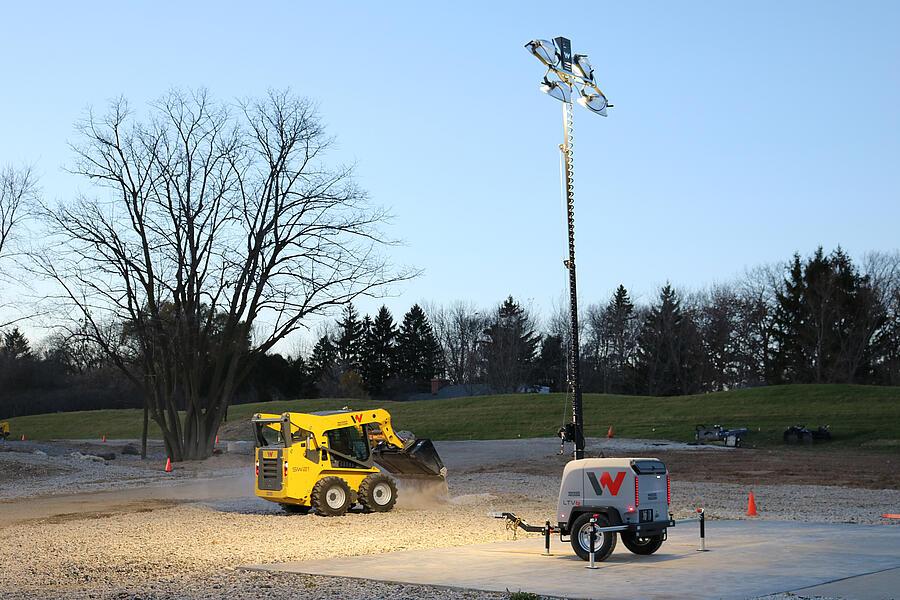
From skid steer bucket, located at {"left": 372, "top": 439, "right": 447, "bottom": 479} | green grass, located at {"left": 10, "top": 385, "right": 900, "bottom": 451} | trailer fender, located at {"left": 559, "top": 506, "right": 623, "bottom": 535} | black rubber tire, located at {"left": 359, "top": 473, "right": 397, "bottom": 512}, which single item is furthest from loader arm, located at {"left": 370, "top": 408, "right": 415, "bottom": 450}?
green grass, located at {"left": 10, "top": 385, "right": 900, "bottom": 451}

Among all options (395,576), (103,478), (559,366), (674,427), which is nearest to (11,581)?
(395,576)

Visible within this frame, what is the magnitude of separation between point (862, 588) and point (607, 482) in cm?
363

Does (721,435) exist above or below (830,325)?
below

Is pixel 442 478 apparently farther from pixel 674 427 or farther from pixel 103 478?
pixel 674 427

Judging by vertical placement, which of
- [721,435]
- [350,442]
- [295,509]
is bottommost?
[295,509]

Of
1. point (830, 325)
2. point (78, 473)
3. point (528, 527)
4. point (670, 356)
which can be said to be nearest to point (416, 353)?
point (670, 356)

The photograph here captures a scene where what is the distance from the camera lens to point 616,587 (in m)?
11.0

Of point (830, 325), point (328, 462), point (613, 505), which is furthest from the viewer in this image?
point (830, 325)

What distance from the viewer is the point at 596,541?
13.3 metres

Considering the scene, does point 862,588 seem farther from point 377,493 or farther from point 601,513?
point 377,493

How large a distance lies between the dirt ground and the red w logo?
3.18m

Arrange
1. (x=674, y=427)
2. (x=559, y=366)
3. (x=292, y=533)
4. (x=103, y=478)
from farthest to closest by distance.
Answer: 1. (x=559, y=366)
2. (x=674, y=427)
3. (x=103, y=478)
4. (x=292, y=533)

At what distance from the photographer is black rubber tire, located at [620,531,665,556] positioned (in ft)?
45.4

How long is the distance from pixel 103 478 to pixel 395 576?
24.2 metres
